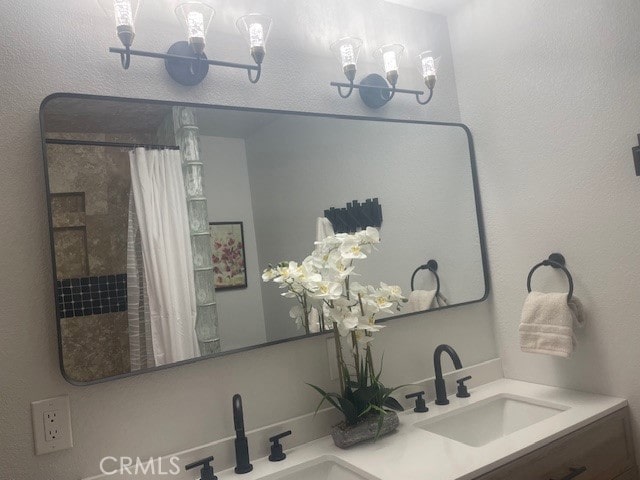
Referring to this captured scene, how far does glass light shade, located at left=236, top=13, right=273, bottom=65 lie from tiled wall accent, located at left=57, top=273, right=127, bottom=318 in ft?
2.54

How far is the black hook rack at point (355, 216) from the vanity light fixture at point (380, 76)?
39 cm

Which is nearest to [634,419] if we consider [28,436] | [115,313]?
[115,313]

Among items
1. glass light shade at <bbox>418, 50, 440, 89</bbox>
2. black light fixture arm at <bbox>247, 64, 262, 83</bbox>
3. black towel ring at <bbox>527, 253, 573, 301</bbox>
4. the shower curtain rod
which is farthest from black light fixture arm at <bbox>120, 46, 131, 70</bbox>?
black towel ring at <bbox>527, 253, 573, 301</bbox>

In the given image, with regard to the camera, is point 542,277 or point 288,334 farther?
point 542,277

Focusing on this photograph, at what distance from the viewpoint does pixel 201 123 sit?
148 cm

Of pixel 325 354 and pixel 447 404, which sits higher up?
pixel 325 354

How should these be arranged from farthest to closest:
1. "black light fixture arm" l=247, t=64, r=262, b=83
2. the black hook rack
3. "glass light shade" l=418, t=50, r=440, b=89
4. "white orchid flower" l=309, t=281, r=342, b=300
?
"glass light shade" l=418, t=50, r=440, b=89 → the black hook rack → "black light fixture arm" l=247, t=64, r=262, b=83 → "white orchid flower" l=309, t=281, r=342, b=300

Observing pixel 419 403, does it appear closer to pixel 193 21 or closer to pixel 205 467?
pixel 205 467

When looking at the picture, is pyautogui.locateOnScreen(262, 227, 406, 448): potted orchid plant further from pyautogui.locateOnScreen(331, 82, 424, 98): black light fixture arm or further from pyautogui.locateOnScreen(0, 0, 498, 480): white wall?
pyautogui.locateOnScreen(331, 82, 424, 98): black light fixture arm

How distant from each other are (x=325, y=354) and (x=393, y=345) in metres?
0.29

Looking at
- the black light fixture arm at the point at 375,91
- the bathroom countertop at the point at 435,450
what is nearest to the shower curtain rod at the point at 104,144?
the black light fixture arm at the point at 375,91

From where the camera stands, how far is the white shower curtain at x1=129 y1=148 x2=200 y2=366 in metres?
1.34

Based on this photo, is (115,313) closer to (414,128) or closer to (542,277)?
(414,128)

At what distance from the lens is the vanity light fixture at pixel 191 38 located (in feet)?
4.23
